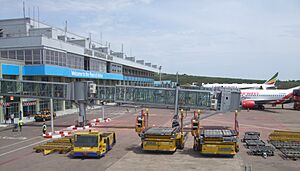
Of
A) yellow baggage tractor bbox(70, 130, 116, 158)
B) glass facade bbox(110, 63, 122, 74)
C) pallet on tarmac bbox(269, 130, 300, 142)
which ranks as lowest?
pallet on tarmac bbox(269, 130, 300, 142)

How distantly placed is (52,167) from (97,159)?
11.7 feet

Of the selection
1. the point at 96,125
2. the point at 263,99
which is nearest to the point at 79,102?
the point at 96,125

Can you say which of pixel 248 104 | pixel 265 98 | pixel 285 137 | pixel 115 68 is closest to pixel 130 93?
pixel 285 137

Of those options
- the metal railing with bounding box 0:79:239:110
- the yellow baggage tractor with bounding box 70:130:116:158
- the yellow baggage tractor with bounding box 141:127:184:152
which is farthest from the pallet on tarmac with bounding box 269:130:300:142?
the yellow baggage tractor with bounding box 70:130:116:158

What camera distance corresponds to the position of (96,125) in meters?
44.4

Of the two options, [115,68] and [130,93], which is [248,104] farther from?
[130,93]

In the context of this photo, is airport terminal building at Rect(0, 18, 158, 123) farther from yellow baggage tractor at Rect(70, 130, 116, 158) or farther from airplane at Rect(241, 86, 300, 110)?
airplane at Rect(241, 86, 300, 110)

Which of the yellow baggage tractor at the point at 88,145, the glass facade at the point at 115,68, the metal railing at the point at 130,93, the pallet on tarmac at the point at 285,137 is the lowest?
the pallet on tarmac at the point at 285,137

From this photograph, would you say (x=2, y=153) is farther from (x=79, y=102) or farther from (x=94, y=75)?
(x=94, y=75)

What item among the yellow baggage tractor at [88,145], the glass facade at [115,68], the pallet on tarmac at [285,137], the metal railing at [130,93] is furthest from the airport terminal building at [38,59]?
the yellow baggage tractor at [88,145]

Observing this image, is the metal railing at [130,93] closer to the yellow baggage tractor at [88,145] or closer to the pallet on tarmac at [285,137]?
the pallet on tarmac at [285,137]

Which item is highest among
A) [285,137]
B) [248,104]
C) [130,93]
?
[130,93]

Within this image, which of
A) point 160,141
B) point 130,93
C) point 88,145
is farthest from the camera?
point 130,93

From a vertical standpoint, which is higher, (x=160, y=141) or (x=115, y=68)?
(x=115, y=68)
